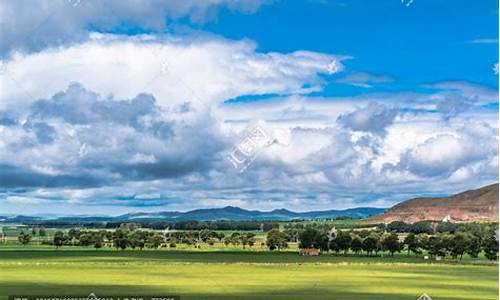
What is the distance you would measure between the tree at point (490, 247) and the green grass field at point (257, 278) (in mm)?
11342

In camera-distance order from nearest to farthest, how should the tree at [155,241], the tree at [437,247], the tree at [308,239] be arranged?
the tree at [437,247] → the tree at [308,239] → the tree at [155,241]

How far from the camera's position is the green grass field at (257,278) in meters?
66.2

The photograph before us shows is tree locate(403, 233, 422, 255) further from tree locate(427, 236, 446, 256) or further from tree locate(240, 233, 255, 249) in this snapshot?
→ tree locate(240, 233, 255, 249)

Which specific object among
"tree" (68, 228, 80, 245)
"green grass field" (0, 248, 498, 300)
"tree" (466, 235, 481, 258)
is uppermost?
"tree" (68, 228, 80, 245)

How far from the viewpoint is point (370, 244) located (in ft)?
470

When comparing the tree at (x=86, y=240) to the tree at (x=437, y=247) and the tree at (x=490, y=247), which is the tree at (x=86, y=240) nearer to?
the tree at (x=437, y=247)

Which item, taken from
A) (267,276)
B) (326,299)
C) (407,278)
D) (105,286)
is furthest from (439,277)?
(105,286)

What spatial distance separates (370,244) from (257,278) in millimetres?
64499

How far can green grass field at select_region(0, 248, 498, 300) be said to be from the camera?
66.2m

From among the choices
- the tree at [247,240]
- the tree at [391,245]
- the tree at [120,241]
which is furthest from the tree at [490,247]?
the tree at [120,241]

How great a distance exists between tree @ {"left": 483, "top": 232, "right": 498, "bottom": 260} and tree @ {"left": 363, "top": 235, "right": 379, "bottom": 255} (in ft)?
64.9

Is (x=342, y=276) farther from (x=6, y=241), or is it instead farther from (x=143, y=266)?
(x=6, y=241)

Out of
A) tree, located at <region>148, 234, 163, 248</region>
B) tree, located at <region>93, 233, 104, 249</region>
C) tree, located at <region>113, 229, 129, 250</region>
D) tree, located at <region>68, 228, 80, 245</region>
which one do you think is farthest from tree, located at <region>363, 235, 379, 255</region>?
tree, located at <region>68, 228, 80, 245</region>

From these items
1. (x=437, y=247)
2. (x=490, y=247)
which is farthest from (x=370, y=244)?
(x=490, y=247)
